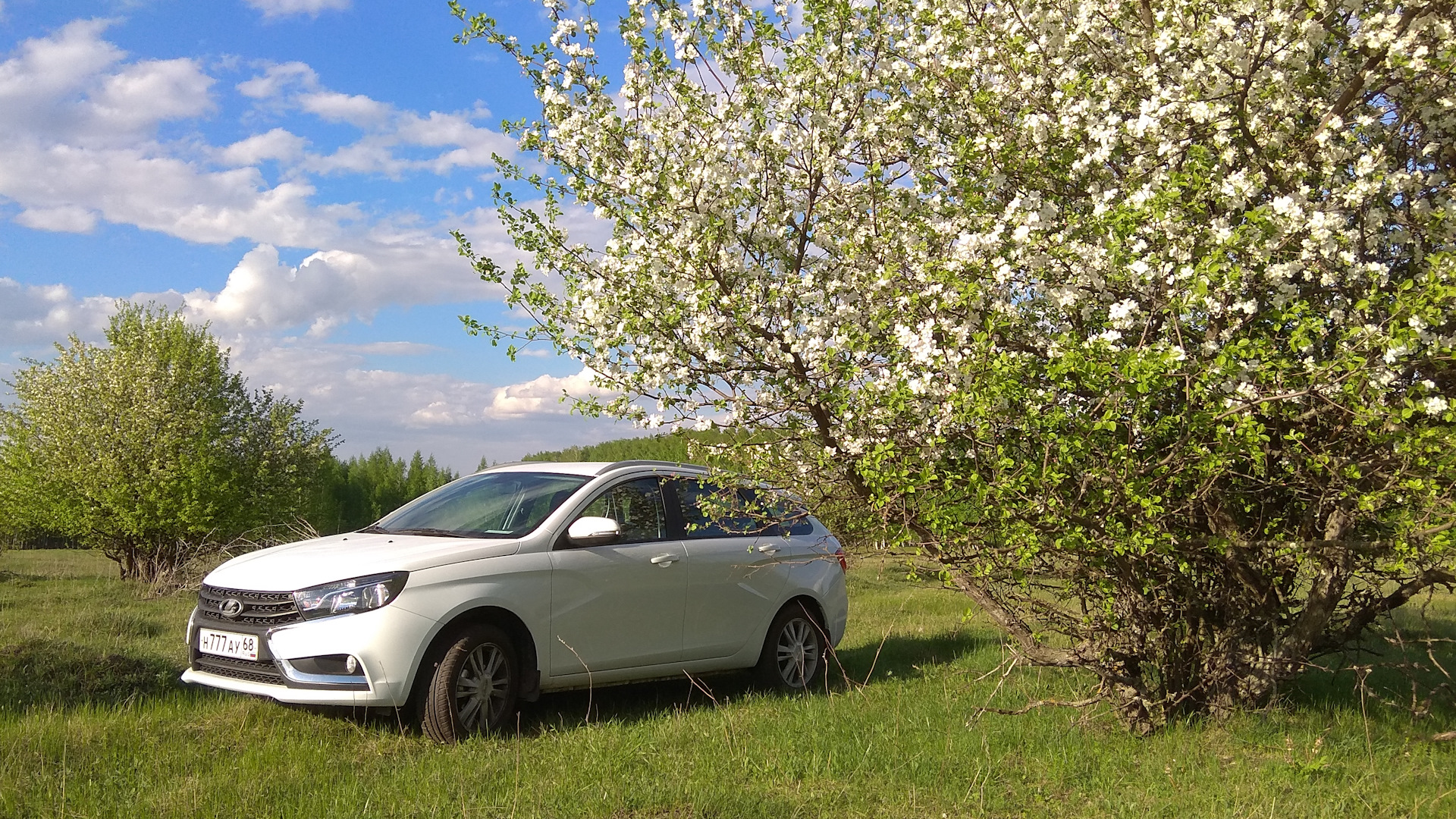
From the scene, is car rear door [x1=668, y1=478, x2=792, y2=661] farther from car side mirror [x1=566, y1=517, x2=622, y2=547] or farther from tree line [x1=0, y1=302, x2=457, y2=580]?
tree line [x1=0, y1=302, x2=457, y2=580]

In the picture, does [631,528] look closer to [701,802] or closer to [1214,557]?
[701,802]

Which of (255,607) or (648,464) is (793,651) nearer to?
(648,464)

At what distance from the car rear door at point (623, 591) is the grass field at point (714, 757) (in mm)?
436

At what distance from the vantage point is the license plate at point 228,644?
6016 millimetres

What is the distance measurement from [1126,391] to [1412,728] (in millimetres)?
3500

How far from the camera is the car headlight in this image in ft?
19.3

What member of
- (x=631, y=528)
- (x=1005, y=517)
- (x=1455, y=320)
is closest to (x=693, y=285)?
(x=631, y=528)

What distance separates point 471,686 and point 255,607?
135 centimetres

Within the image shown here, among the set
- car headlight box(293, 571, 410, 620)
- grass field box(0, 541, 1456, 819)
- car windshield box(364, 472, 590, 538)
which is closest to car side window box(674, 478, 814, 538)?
car windshield box(364, 472, 590, 538)

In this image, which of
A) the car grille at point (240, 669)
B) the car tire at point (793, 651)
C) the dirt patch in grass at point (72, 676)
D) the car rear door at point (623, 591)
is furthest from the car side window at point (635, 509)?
the dirt patch in grass at point (72, 676)

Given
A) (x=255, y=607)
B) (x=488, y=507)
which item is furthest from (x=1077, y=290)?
(x=255, y=607)

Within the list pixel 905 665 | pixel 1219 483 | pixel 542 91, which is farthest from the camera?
pixel 905 665

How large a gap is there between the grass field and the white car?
311mm

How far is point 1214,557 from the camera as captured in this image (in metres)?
6.20
